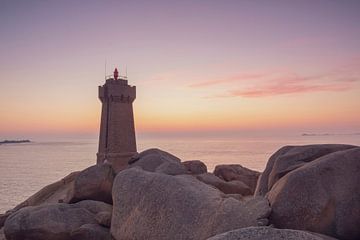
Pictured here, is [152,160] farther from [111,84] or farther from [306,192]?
[111,84]

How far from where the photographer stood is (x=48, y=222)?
47.6ft

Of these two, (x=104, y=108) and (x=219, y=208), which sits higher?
(x=104, y=108)

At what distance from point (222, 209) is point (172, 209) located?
175cm

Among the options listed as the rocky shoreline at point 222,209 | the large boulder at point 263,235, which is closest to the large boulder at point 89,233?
the rocky shoreline at point 222,209

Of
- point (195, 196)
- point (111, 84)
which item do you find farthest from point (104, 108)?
point (195, 196)

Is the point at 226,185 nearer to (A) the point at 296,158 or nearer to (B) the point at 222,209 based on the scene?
(A) the point at 296,158

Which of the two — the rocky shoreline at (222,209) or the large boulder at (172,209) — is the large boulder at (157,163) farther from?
the large boulder at (172,209)

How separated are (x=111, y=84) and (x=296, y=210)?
107ft

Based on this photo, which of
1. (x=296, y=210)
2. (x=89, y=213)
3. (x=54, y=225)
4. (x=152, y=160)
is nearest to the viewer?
(x=296, y=210)

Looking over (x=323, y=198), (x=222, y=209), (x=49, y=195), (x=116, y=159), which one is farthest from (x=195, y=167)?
(x=323, y=198)

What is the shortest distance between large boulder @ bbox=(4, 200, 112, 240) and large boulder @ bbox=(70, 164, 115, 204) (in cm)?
198

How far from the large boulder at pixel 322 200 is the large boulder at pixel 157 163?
32.8 ft

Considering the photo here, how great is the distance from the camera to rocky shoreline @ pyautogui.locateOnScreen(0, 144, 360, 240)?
10.2 metres

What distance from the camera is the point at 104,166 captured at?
18938mm
